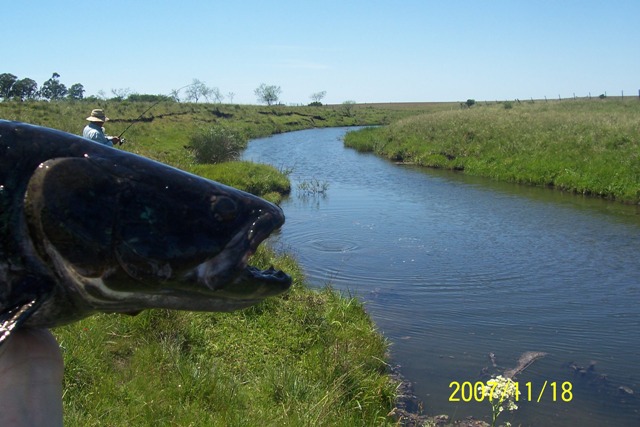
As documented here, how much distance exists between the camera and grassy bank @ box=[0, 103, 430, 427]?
4656 mm

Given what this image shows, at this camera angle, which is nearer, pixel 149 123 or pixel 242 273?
pixel 242 273

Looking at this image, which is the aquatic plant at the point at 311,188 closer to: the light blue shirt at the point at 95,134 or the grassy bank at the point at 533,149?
the grassy bank at the point at 533,149

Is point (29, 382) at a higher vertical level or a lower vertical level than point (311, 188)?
higher

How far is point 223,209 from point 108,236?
34 cm

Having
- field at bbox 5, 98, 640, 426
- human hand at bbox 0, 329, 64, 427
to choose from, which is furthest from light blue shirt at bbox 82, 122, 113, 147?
human hand at bbox 0, 329, 64, 427

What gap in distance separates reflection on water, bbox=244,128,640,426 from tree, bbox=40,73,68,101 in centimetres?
4501

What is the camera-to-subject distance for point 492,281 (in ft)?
37.0

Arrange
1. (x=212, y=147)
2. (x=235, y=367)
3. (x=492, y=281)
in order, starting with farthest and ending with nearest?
(x=212, y=147), (x=492, y=281), (x=235, y=367)

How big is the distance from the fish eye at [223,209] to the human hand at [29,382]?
2.02 ft

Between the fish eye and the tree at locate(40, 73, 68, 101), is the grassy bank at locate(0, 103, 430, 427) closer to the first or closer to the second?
the fish eye

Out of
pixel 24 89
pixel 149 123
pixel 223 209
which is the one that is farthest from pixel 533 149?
pixel 24 89

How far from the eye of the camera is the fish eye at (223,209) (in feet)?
6.02

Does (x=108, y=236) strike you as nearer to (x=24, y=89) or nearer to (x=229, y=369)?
(x=229, y=369)

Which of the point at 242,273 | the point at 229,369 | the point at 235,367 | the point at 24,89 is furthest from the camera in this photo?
the point at 24,89
